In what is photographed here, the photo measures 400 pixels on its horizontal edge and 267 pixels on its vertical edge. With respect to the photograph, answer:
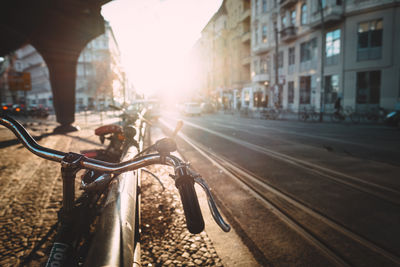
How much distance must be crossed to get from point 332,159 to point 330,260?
4.71 m

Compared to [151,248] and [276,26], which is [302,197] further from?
[276,26]

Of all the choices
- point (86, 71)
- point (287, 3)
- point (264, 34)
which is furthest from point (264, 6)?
point (86, 71)

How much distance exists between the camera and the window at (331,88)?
2527cm

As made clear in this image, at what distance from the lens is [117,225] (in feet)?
4.73

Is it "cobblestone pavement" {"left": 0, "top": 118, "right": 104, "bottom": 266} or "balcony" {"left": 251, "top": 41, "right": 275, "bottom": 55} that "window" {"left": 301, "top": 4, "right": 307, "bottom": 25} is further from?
"cobblestone pavement" {"left": 0, "top": 118, "right": 104, "bottom": 266}

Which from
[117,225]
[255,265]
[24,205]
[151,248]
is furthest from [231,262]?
[24,205]

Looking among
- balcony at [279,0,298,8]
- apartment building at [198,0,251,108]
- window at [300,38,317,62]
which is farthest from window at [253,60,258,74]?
window at [300,38,317,62]

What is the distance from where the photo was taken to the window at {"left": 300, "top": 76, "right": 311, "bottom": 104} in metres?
28.9

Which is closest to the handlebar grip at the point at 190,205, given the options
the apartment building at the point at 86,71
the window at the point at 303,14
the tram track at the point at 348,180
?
the tram track at the point at 348,180

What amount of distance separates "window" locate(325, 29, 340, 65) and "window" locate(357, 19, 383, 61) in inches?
82.1

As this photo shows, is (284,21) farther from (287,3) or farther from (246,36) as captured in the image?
(246,36)

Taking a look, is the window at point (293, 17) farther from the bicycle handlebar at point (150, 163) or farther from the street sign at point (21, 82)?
the bicycle handlebar at point (150, 163)

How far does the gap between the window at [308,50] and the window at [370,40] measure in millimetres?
5171

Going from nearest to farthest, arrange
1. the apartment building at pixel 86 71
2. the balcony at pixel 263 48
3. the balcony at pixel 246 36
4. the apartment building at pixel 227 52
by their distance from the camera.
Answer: the balcony at pixel 263 48
the balcony at pixel 246 36
the apartment building at pixel 227 52
the apartment building at pixel 86 71
